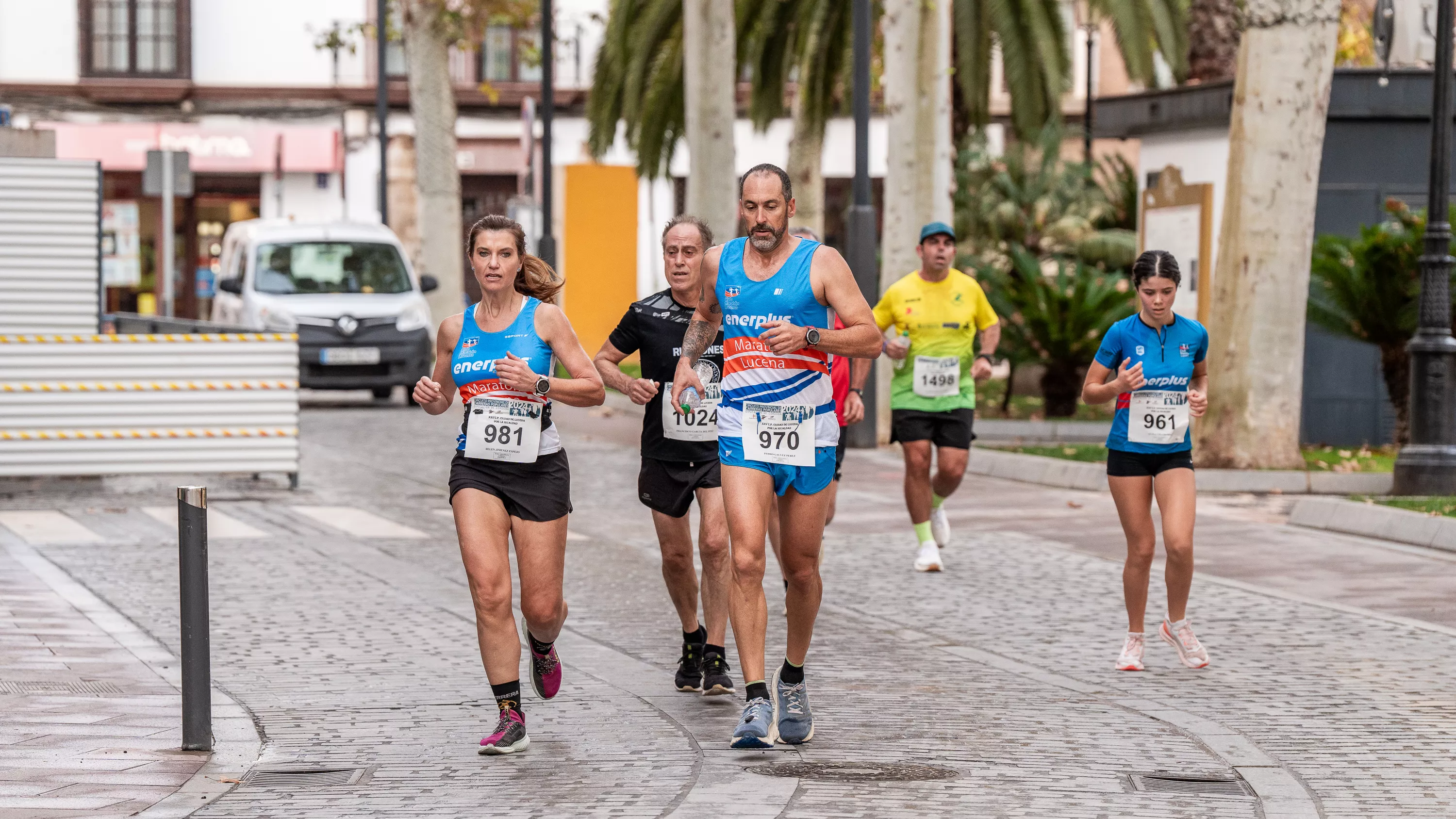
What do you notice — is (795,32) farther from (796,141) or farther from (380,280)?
(380,280)

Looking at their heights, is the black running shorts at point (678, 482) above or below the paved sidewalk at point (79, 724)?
above

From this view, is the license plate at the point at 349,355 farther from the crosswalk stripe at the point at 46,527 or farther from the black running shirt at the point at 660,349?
the black running shirt at the point at 660,349

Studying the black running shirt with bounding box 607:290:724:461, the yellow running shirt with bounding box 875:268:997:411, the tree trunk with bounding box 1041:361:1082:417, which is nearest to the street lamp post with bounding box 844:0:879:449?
the tree trunk with bounding box 1041:361:1082:417

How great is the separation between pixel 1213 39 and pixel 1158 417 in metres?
15.3

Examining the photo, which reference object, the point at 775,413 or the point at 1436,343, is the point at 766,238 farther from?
the point at 1436,343

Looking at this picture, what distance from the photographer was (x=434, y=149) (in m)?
33.8

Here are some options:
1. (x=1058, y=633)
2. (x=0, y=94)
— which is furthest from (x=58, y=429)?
(x=0, y=94)

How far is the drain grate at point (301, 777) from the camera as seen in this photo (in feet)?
21.0

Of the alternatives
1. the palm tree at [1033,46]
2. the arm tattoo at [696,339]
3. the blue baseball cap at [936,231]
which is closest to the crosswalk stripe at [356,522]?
the blue baseball cap at [936,231]

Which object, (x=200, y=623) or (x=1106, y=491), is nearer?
(x=200, y=623)

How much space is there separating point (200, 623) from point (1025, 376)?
61.6ft

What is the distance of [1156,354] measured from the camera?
28.3ft

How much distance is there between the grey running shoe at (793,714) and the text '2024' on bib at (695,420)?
116 centimetres

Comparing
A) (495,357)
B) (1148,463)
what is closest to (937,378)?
(1148,463)
